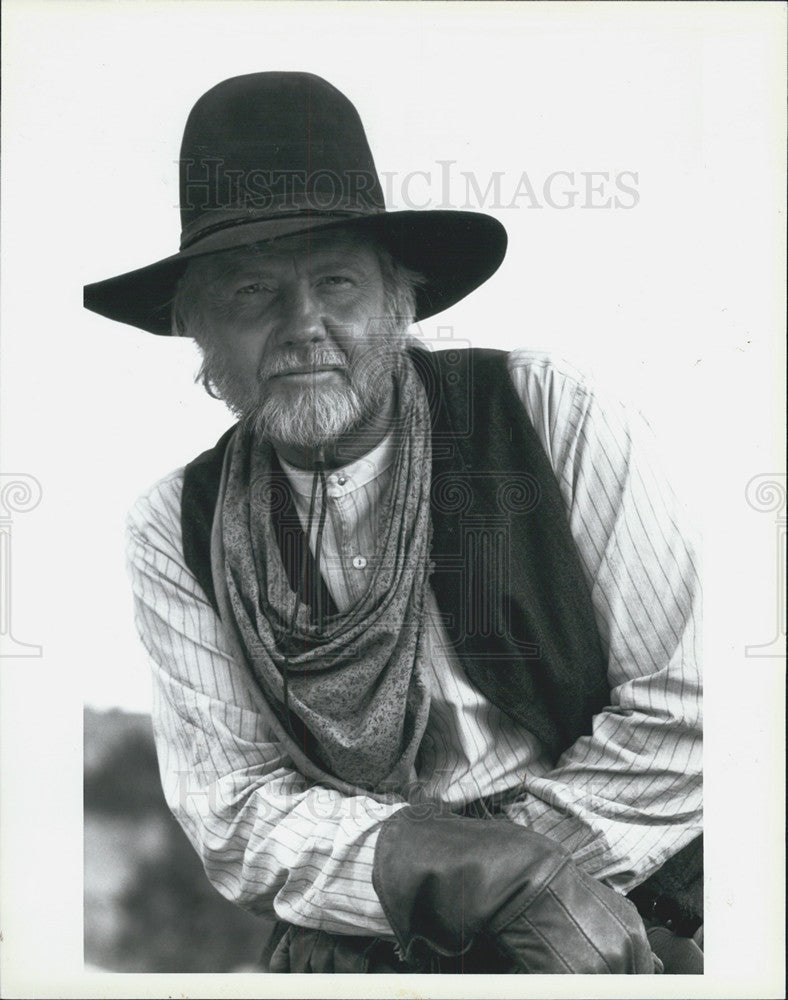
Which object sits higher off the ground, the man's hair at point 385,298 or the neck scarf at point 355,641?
the man's hair at point 385,298

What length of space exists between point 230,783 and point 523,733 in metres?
0.61

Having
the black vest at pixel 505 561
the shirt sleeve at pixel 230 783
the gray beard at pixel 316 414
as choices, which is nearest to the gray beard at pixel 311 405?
the gray beard at pixel 316 414

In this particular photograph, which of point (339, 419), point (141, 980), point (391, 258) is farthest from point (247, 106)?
point (141, 980)

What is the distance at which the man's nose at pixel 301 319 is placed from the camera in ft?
8.25

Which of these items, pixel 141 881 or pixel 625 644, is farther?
pixel 141 881

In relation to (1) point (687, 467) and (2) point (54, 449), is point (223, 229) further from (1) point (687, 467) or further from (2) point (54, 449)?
(1) point (687, 467)

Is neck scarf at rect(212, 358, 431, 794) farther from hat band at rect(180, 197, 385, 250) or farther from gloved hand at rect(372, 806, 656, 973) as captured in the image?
hat band at rect(180, 197, 385, 250)

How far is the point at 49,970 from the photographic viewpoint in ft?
8.71

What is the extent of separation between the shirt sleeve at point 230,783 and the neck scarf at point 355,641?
5 centimetres

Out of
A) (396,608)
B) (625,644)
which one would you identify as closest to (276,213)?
(396,608)

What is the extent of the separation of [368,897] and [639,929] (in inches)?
21.7

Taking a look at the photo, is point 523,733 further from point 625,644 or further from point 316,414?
point 316,414

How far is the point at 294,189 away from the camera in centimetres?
253

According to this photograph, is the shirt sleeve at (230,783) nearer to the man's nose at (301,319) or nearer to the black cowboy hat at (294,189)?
the man's nose at (301,319)
